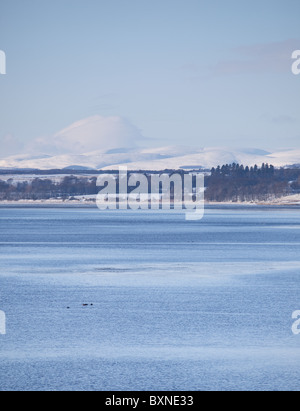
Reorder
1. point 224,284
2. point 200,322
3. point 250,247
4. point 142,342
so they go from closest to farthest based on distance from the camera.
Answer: point 142,342 → point 200,322 → point 224,284 → point 250,247

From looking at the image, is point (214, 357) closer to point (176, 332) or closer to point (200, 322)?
point (176, 332)

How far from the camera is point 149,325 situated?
17656 millimetres

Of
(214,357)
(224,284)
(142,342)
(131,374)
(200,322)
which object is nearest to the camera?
(131,374)

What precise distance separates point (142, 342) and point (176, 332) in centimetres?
120

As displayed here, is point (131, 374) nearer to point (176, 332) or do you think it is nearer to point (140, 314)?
point (176, 332)

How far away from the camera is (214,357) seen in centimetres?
1469

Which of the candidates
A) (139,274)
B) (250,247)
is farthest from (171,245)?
(139,274)

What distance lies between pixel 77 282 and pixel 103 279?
121cm

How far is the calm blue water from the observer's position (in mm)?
13445

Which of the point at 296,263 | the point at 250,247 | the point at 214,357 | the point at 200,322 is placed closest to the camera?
the point at 214,357

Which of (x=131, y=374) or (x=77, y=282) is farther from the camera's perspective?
(x=77, y=282)

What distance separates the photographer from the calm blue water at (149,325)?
44.1ft
